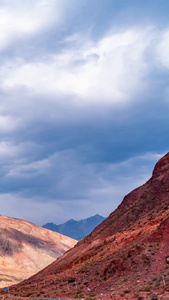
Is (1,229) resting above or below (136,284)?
→ above

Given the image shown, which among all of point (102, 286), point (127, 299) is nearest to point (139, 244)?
point (102, 286)

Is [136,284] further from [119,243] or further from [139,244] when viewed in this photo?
[119,243]

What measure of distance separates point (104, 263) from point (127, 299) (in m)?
17.5

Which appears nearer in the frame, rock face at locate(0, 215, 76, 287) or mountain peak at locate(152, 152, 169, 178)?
mountain peak at locate(152, 152, 169, 178)

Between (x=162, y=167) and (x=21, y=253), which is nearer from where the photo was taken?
(x=162, y=167)

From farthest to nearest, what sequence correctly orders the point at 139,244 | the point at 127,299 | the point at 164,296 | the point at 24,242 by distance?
the point at 24,242 < the point at 139,244 < the point at 127,299 < the point at 164,296

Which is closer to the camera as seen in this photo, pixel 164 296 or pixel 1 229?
pixel 164 296

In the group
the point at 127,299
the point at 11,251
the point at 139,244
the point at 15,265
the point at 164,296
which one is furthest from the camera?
the point at 11,251

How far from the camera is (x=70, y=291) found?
35156mm

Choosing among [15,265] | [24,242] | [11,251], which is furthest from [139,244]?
[24,242]

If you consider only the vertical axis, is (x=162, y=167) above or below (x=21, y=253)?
above

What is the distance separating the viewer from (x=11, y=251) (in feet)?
577

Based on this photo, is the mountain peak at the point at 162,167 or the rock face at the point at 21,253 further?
the rock face at the point at 21,253

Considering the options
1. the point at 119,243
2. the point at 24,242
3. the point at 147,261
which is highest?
the point at 24,242
